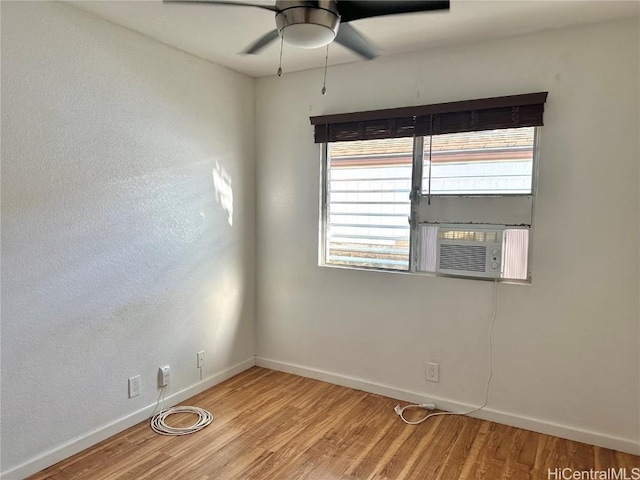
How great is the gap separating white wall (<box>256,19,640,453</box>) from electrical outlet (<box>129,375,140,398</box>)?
4.31 ft

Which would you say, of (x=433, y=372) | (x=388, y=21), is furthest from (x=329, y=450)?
(x=388, y=21)

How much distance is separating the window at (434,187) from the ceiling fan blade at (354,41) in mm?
871

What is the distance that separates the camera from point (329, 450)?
2557 mm

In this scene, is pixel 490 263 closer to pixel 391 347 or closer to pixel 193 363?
pixel 391 347

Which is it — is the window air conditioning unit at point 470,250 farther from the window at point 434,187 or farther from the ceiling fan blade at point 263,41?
the ceiling fan blade at point 263,41

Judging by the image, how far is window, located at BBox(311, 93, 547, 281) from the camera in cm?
274

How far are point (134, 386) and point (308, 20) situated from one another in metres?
2.39

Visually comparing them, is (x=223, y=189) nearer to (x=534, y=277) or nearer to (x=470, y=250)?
(x=470, y=250)

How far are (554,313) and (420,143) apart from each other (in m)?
1.38

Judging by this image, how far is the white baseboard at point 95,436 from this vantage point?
2.25 metres

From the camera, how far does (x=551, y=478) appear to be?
229 centimetres

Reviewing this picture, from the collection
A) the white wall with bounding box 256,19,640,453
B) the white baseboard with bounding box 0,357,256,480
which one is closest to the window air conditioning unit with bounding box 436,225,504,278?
the white wall with bounding box 256,19,640,453

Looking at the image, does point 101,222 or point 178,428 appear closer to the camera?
point 101,222

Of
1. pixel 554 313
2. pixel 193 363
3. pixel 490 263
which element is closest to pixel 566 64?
pixel 490 263
